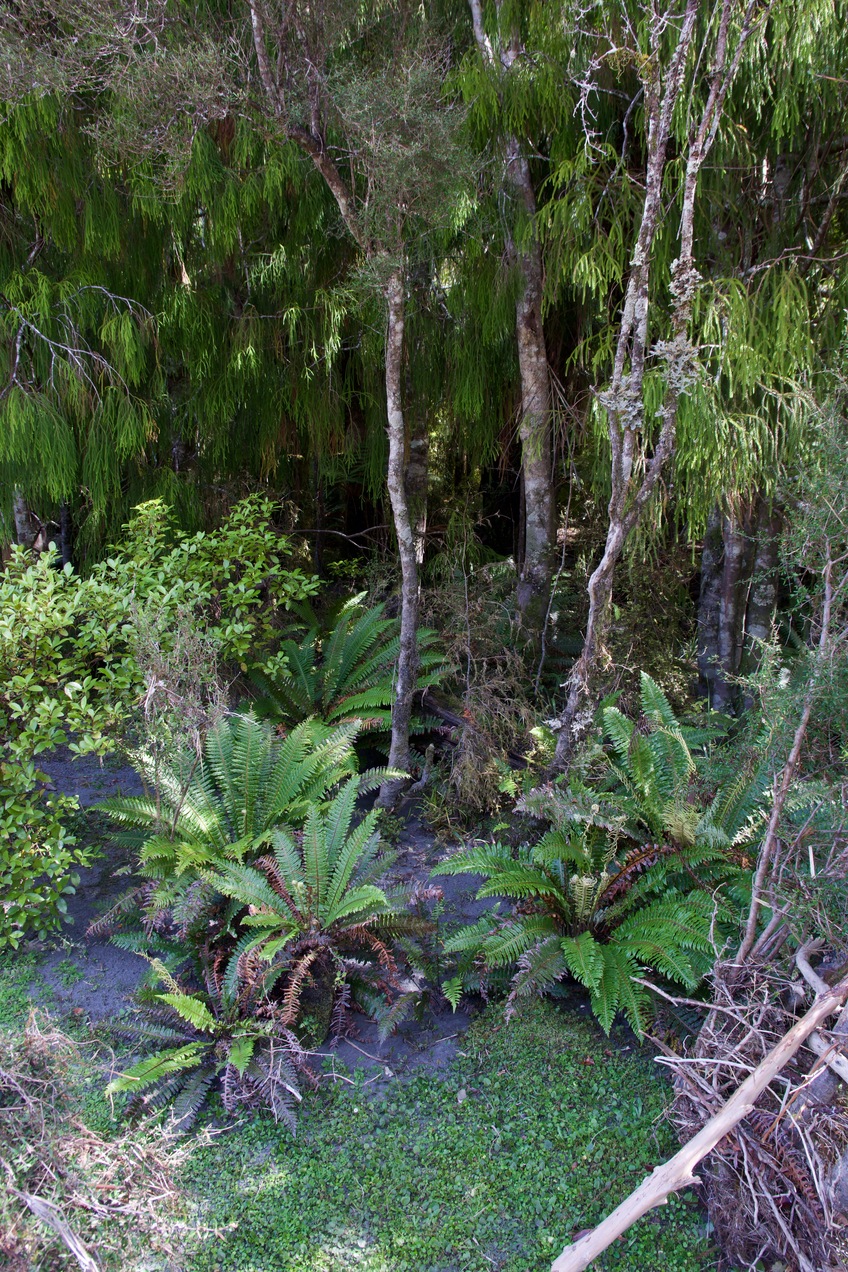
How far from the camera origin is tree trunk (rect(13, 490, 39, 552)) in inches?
214

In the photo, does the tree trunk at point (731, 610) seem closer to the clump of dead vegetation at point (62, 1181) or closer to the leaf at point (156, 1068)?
the leaf at point (156, 1068)

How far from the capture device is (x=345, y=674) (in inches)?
210

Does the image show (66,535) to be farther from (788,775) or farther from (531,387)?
(788,775)

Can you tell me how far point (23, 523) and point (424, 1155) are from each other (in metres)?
4.51

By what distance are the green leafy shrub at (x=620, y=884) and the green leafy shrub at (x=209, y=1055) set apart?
681 millimetres

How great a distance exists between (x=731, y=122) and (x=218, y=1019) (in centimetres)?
437

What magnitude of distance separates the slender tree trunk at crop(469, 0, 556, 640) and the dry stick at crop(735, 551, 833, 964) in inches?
108

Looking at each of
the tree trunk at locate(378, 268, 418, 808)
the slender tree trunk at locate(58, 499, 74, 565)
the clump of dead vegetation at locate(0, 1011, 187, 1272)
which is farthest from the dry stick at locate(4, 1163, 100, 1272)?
the slender tree trunk at locate(58, 499, 74, 565)

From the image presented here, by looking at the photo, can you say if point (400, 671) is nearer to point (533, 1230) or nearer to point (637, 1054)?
point (637, 1054)

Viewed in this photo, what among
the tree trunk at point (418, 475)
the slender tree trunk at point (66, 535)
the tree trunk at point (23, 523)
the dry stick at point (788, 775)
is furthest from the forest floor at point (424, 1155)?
the slender tree trunk at point (66, 535)

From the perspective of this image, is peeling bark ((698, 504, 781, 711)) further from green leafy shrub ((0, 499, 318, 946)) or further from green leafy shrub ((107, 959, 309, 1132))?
green leafy shrub ((107, 959, 309, 1132))

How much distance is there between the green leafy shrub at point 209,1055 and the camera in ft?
9.09

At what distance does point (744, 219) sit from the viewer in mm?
4348

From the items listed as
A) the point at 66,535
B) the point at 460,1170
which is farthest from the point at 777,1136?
the point at 66,535
